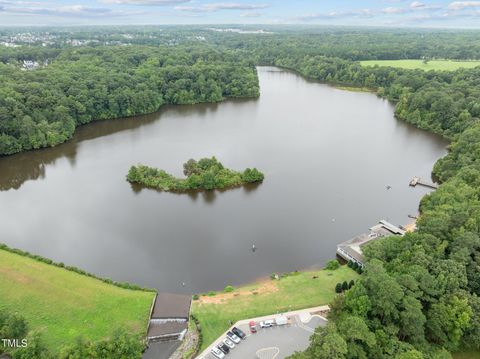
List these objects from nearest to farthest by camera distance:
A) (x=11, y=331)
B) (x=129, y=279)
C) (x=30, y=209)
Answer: (x=11, y=331), (x=129, y=279), (x=30, y=209)

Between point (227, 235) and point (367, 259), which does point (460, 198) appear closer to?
point (367, 259)

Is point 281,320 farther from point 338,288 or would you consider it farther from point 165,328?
point 165,328

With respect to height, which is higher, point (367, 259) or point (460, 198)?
point (460, 198)

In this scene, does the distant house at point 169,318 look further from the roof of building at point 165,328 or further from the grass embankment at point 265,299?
the grass embankment at point 265,299

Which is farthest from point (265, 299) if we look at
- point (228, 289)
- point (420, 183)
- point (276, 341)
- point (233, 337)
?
point (420, 183)

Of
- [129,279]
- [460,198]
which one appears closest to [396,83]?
[460,198]

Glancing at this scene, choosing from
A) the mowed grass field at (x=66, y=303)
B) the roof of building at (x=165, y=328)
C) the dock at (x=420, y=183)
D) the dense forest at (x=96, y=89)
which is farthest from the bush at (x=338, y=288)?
the dense forest at (x=96, y=89)
